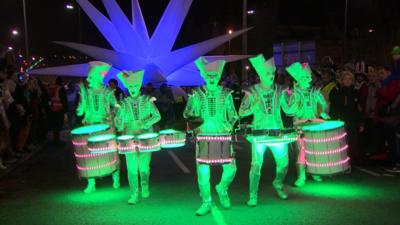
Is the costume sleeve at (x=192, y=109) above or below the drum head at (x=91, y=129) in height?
above

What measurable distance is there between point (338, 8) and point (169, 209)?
36.7 metres

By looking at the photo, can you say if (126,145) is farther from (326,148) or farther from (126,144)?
(326,148)

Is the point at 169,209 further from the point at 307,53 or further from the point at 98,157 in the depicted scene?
the point at 307,53

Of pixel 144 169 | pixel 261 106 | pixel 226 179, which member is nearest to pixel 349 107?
pixel 261 106

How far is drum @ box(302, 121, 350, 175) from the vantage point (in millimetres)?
6266

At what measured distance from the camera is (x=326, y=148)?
6270 millimetres

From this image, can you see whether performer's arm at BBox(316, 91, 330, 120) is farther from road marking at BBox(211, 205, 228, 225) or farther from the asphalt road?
road marking at BBox(211, 205, 228, 225)

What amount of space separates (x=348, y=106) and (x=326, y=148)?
2.27 metres

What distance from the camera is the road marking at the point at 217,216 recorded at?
5523mm

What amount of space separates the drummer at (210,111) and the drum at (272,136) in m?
0.36

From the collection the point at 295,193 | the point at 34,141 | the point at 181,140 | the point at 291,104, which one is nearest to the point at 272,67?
the point at 291,104

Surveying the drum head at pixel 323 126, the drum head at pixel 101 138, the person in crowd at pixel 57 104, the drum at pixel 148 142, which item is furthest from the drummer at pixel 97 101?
the person in crowd at pixel 57 104

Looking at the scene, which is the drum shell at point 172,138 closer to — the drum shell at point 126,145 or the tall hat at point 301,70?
the drum shell at point 126,145

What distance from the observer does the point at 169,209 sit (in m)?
6.07
